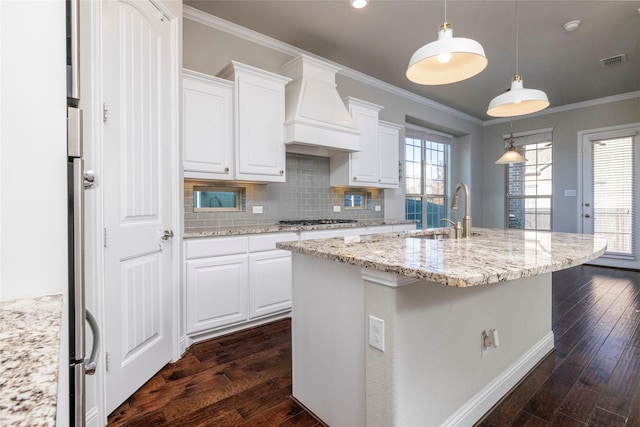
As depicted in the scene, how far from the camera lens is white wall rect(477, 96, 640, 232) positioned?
17.3 ft

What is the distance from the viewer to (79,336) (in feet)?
2.67

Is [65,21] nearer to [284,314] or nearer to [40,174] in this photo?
[40,174]

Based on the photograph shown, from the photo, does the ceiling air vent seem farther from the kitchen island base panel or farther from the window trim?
the kitchen island base panel

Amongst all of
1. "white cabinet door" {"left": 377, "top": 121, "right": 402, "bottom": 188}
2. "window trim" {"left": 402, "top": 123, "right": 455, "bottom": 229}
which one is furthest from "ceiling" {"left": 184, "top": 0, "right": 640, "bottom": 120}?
"window trim" {"left": 402, "top": 123, "right": 455, "bottom": 229}

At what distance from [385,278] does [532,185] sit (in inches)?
247

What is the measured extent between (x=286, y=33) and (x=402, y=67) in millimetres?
1624

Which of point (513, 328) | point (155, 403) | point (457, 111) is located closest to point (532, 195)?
point (457, 111)

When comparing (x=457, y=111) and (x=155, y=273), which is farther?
(x=457, y=111)

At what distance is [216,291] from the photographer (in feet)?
8.30

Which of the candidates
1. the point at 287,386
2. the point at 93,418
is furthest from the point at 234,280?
the point at 93,418

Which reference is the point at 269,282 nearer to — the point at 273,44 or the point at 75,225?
the point at 75,225

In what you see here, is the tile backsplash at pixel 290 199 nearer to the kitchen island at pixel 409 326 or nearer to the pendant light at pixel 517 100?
the kitchen island at pixel 409 326

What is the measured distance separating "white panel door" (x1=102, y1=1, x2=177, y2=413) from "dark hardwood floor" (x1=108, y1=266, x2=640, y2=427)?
0.21m

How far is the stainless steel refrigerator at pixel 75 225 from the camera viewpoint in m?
0.75
